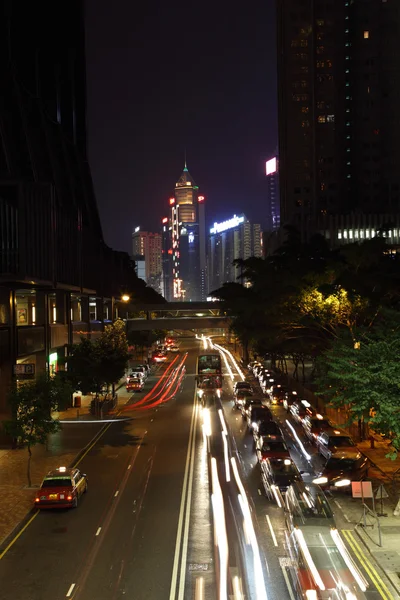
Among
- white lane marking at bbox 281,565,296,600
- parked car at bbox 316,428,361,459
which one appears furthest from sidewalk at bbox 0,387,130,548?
parked car at bbox 316,428,361,459

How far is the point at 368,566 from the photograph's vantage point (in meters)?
15.1

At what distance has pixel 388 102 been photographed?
5384 inches

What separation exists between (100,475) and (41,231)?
16.1 meters

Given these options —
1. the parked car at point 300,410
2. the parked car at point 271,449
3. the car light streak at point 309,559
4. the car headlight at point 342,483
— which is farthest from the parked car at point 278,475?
the parked car at point 300,410

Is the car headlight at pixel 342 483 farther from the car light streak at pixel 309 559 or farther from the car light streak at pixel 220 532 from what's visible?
the car light streak at pixel 309 559

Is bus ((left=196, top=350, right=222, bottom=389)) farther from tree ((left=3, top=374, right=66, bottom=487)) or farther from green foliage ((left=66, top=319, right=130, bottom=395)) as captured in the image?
tree ((left=3, top=374, right=66, bottom=487))

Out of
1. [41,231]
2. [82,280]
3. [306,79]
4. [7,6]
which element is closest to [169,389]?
[82,280]

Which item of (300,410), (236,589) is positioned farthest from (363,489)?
(300,410)

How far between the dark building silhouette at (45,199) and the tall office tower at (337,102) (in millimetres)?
65549

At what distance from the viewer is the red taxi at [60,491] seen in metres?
20.4

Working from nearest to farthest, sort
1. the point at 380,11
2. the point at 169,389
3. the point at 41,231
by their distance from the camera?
1. the point at 41,231
2. the point at 169,389
3. the point at 380,11

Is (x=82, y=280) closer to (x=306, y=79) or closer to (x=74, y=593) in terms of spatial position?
(x=74, y=593)

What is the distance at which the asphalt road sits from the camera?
1425 centimetres

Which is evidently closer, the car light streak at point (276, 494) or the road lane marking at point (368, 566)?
the road lane marking at point (368, 566)
